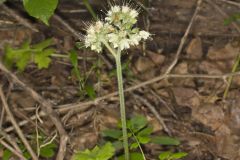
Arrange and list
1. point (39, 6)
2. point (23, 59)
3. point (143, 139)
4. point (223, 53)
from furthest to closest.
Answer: point (223, 53) < point (23, 59) < point (143, 139) < point (39, 6)

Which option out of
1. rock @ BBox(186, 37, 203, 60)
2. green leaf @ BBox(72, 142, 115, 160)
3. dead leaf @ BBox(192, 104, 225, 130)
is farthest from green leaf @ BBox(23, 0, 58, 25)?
rock @ BBox(186, 37, 203, 60)

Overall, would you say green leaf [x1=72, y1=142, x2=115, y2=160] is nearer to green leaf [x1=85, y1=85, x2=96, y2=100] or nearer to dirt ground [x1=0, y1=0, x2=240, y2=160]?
dirt ground [x1=0, y1=0, x2=240, y2=160]

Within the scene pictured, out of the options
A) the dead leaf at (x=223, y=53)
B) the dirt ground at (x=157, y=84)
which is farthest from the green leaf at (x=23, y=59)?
the dead leaf at (x=223, y=53)

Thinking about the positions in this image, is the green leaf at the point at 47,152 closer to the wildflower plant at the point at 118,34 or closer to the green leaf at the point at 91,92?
the green leaf at the point at 91,92

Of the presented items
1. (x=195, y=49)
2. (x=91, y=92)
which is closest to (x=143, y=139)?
(x=91, y=92)

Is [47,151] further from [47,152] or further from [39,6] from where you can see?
[39,6]

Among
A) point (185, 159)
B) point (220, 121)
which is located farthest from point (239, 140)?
point (185, 159)

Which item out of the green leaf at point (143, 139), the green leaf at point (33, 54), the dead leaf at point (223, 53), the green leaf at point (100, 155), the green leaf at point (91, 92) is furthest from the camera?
the dead leaf at point (223, 53)

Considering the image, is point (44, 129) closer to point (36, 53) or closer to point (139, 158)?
point (36, 53)
